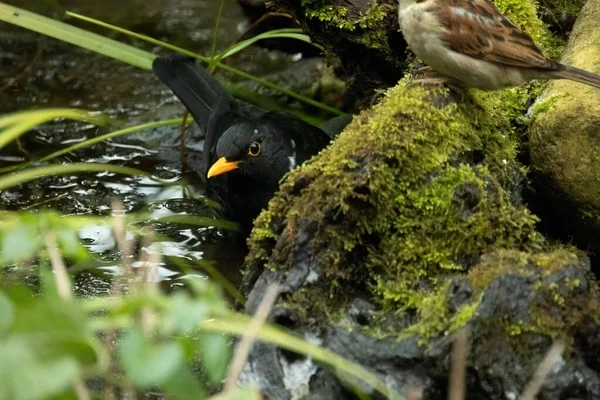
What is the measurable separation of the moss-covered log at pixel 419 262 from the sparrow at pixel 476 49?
15 cm

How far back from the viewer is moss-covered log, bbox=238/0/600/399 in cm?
286

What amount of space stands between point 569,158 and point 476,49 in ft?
1.99

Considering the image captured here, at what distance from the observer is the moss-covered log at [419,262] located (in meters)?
2.86

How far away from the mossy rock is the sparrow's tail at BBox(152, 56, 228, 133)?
2804 millimetres

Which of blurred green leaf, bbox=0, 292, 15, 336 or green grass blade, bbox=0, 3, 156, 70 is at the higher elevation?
blurred green leaf, bbox=0, 292, 15, 336

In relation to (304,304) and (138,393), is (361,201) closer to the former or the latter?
(304,304)

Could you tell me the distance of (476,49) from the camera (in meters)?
3.68

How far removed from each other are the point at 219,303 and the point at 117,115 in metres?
5.37

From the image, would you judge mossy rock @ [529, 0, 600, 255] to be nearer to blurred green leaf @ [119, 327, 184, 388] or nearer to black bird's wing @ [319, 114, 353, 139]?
black bird's wing @ [319, 114, 353, 139]

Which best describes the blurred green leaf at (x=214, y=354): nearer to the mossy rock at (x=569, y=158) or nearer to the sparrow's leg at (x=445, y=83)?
the sparrow's leg at (x=445, y=83)

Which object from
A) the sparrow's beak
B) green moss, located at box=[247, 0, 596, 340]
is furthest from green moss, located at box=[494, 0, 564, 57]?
the sparrow's beak

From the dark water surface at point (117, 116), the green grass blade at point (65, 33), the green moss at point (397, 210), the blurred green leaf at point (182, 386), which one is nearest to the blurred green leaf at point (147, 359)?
the blurred green leaf at point (182, 386)

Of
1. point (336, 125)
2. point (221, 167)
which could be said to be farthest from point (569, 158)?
point (336, 125)

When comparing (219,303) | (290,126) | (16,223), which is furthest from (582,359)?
(290,126)
